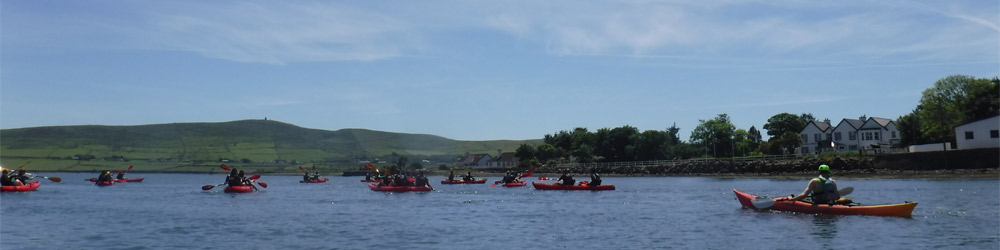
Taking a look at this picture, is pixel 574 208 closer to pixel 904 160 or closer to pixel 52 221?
pixel 52 221

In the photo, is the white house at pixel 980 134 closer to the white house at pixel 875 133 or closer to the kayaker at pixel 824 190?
the white house at pixel 875 133

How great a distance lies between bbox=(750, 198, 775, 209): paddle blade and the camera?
88.4 ft

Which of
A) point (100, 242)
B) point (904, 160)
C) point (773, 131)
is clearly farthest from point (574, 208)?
point (773, 131)

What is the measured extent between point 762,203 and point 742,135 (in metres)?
114

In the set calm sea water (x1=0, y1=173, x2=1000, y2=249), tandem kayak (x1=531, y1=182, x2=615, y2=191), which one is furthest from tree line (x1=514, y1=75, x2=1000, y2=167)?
calm sea water (x1=0, y1=173, x2=1000, y2=249)

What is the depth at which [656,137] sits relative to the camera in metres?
115

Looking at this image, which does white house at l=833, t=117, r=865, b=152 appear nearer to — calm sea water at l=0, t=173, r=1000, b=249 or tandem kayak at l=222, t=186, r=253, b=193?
calm sea water at l=0, t=173, r=1000, b=249

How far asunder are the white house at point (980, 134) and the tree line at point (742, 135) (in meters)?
3.66

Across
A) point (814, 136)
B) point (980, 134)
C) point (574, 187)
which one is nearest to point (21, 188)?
point (574, 187)

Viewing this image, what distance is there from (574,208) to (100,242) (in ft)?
60.8

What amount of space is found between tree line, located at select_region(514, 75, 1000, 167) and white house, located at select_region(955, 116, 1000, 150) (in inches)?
144

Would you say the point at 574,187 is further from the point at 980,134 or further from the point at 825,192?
the point at 980,134

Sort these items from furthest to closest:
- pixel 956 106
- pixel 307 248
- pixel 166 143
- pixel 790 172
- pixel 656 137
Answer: pixel 166 143, pixel 656 137, pixel 956 106, pixel 790 172, pixel 307 248

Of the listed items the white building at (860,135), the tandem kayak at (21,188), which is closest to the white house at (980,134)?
the white building at (860,135)
